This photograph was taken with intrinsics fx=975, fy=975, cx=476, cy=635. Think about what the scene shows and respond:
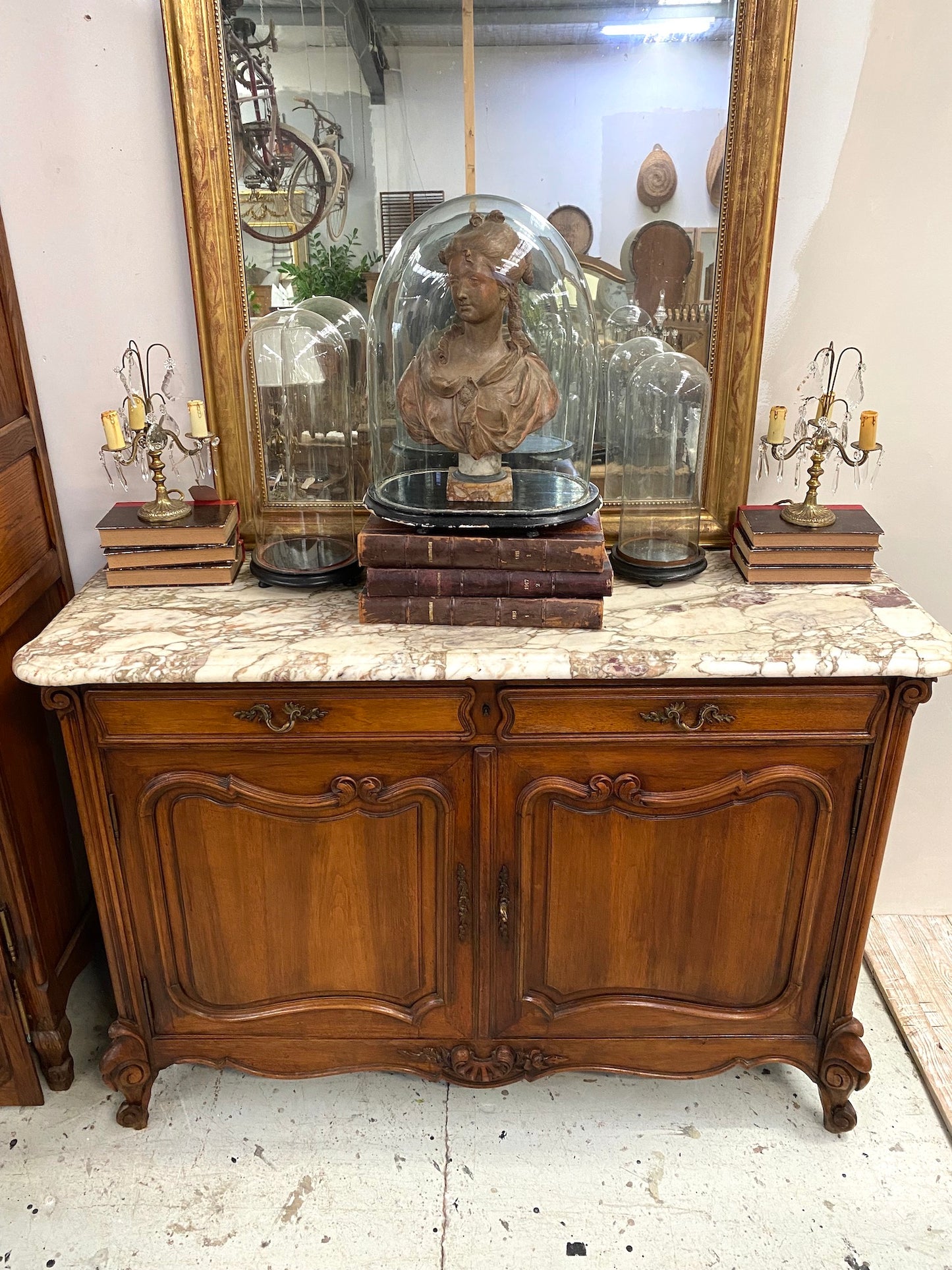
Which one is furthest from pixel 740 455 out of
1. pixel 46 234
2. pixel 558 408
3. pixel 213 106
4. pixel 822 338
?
pixel 46 234

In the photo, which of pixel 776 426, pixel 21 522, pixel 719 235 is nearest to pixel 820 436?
pixel 776 426

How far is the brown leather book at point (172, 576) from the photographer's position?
5.72 feet

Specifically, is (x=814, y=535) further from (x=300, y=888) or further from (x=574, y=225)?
(x=300, y=888)

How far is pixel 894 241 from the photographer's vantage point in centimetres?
178

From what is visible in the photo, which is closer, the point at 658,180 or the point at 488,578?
the point at 488,578

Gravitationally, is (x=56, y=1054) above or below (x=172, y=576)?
below

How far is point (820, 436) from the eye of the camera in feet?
5.70

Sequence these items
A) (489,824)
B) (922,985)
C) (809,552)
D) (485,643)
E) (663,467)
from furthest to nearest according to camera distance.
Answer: (922,985), (663,467), (809,552), (489,824), (485,643)

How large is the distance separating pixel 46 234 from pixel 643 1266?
6.76 ft

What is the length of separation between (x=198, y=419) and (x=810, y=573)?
1127 mm

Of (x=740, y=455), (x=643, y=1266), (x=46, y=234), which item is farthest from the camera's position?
(x=740, y=455)

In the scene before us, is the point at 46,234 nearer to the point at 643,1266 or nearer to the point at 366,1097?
the point at 366,1097

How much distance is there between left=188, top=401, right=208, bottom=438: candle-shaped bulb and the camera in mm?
1727

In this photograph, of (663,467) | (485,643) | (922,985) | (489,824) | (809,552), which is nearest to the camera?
(485,643)
